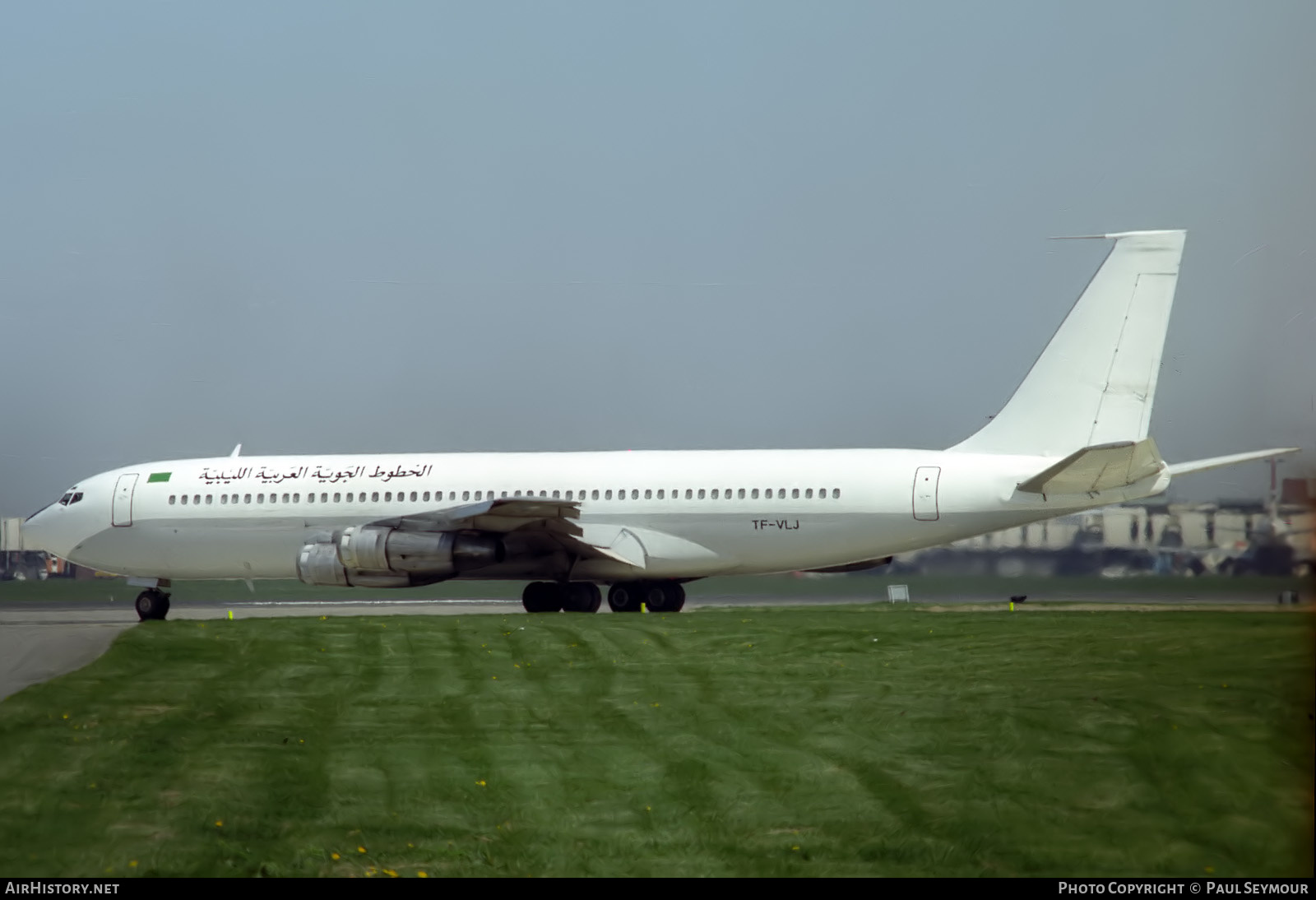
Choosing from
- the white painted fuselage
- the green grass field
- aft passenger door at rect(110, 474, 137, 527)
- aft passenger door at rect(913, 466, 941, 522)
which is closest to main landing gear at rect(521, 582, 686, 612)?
the white painted fuselage

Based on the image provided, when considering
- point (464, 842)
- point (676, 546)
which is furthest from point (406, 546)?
point (464, 842)

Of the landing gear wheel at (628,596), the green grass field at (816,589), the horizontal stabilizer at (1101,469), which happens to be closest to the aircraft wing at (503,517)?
the landing gear wheel at (628,596)

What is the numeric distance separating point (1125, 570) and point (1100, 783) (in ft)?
55.8

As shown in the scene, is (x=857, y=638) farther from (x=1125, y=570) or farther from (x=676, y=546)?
(x=676, y=546)

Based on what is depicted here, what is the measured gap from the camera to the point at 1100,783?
34.2ft

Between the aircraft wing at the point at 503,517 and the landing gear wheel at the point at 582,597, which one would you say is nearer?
the aircraft wing at the point at 503,517

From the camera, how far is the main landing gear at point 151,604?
33469 millimetres

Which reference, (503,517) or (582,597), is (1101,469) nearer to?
(582,597)

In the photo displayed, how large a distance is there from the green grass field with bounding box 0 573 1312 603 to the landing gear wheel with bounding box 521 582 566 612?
4895 mm

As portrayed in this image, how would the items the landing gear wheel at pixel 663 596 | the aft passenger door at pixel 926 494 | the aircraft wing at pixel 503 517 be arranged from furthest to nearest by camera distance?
the landing gear wheel at pixel 663 596 < the aircraft wing at pixel 503 517 < the aft passenger door at pixel 926 494

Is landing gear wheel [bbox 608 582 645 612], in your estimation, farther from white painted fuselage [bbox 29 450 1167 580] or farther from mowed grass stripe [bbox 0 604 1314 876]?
mowed grass stripe [bbox 0 604 1314 876]

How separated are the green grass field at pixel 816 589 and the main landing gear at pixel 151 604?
210 cm

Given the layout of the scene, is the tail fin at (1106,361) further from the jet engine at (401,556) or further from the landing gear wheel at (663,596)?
the jet engine at (401,556)
